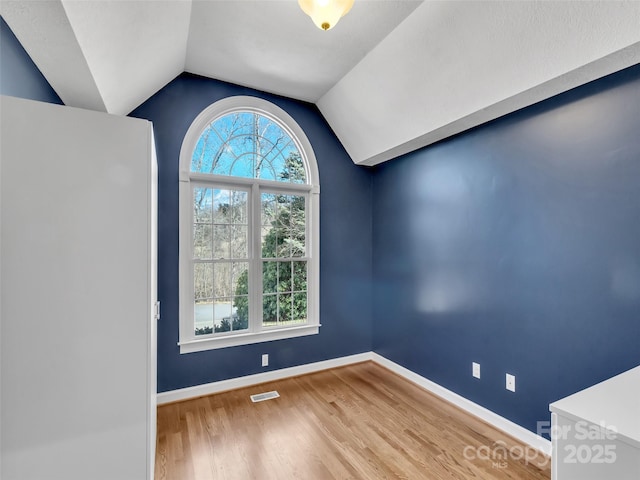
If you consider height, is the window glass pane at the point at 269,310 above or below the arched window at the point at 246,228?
below

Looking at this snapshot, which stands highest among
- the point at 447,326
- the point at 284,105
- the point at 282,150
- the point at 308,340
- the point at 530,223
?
the point at 284,105

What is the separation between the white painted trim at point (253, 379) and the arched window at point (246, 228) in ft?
1.16

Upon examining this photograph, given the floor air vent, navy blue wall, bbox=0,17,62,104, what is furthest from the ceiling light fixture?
the floor air vent

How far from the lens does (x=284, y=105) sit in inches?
133

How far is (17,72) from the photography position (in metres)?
1.49

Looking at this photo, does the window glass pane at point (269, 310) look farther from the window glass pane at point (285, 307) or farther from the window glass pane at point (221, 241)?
the window glass pane at point (221, 241)

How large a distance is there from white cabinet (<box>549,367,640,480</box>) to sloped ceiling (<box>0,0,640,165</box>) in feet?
5.50

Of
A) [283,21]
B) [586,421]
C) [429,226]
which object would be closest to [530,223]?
[429,226]

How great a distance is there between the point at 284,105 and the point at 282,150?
0.47m

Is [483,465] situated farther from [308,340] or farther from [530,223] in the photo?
[308,340]

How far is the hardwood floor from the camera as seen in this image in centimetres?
196

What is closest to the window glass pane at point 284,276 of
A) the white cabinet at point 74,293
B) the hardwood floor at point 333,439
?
the hardwood floor at point 333,439

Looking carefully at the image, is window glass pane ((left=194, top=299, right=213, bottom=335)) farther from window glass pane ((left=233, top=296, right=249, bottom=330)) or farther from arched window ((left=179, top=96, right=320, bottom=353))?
window glass pane ((left=233, top=296, right=249, bottom=330))

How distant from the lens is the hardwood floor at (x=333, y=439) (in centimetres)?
196
